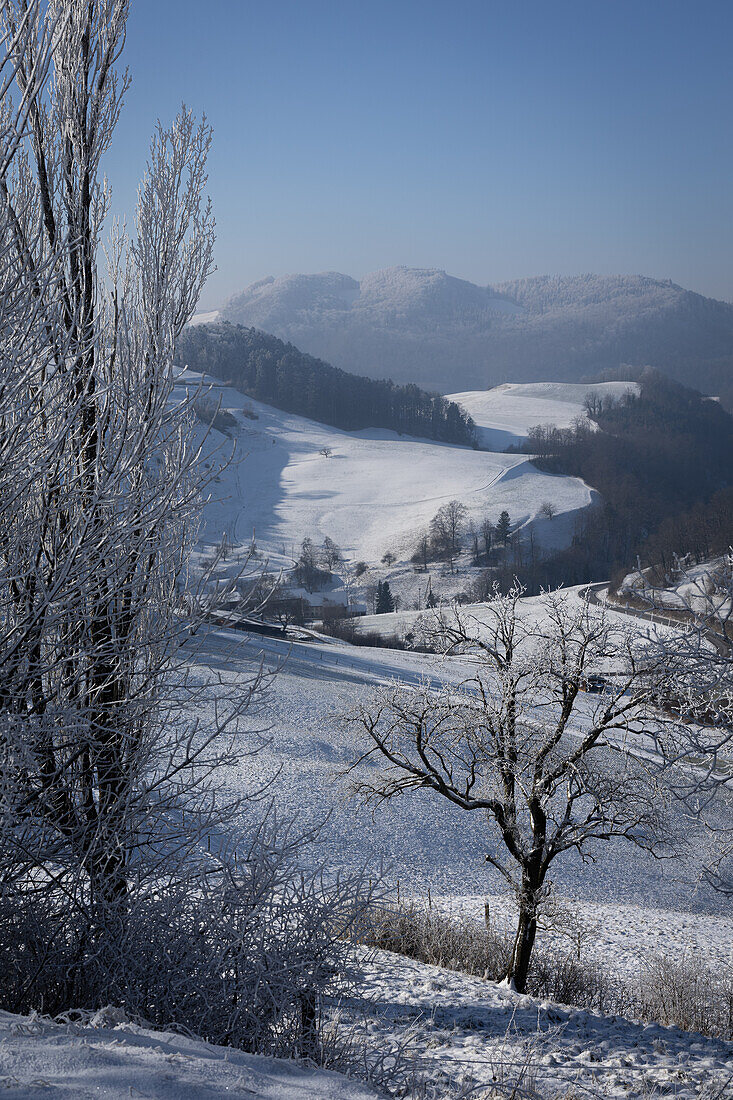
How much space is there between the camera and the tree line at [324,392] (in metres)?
147

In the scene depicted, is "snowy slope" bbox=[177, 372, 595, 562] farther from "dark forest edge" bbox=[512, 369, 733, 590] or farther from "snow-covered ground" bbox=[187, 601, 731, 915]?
"snow-covered ground" bbox=[187, 601, 731, 915]

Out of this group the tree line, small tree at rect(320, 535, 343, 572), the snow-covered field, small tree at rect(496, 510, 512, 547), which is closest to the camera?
the snow-covered field

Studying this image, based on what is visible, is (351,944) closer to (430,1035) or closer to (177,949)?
(177,949)

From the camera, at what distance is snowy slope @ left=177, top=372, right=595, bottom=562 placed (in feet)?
297

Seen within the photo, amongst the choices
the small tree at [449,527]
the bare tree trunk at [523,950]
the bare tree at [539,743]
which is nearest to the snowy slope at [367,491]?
the small tree at [449,527]

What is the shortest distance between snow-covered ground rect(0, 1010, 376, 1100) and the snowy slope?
74.2 metres

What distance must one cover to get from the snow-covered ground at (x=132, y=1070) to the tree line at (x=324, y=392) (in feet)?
465

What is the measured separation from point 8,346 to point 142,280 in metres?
2.57

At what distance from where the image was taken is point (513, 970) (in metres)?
9.50

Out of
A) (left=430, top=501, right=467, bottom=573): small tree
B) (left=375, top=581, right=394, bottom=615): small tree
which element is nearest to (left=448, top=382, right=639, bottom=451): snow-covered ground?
(left=430, top=501, right=467, bottom=573): small tree

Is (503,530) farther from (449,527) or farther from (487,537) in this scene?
(449,527)

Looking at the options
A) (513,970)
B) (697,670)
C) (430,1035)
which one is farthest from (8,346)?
(513,970)

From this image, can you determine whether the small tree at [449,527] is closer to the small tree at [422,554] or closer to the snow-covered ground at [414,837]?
the small tree at [422,554]

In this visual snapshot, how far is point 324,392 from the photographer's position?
154375 millimetres
